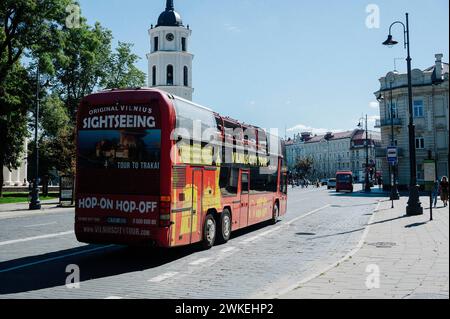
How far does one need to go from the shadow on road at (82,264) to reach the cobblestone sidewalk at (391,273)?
378cm

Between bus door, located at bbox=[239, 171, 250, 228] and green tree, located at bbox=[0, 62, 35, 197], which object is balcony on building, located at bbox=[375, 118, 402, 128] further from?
bus door, located at bbox=[239, 171, 250, 228]

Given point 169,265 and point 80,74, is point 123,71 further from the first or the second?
point 169,265

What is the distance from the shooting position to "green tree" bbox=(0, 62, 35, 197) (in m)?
35.1

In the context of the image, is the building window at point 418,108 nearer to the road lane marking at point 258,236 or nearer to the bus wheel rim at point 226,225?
the road lane marking at point 258,236

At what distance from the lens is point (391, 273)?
7551 mm

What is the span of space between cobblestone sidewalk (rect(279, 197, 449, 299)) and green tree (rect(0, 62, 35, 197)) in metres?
31.6

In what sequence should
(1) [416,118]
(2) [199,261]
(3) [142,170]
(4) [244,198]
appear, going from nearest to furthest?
(3) [142,170], (2) [199,261], (4) [244,198], (1) [416,118]

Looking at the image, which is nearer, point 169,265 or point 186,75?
point 169,265

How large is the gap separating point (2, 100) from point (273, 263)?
110 ft

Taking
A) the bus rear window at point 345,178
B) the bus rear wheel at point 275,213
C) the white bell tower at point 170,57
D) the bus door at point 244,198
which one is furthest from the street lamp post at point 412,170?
the white bell tower at point 170,57

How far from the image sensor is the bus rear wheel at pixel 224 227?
11797mm

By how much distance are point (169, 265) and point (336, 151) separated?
448 feet

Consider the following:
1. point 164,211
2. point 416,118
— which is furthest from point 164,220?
point 416,118
